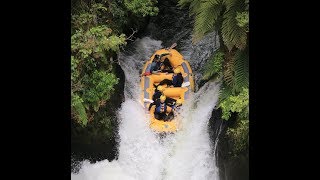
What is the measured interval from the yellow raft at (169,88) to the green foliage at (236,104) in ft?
4.36

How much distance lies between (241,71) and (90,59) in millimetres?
2417

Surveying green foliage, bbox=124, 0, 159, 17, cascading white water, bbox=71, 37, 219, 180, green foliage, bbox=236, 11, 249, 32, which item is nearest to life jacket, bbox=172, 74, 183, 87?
cascading white water, bbox=71, 37, 219, 180

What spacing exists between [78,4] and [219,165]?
11.9 ft

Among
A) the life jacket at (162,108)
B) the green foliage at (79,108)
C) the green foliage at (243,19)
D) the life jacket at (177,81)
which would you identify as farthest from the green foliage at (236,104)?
the green foliage at (79,108)

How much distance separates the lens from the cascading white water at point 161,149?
7.56 metres

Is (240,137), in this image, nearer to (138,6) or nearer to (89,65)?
(89,65)

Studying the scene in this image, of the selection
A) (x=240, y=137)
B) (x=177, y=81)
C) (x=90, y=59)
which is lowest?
(x=240, y=137)

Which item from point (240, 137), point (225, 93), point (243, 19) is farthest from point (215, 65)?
point (240, 137)

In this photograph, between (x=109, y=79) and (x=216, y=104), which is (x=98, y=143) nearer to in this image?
(x=109, y=79)

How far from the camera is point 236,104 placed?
6973mm

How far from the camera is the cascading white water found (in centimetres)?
756

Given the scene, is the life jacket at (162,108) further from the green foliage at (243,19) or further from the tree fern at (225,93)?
the green foliage at (243,19)
